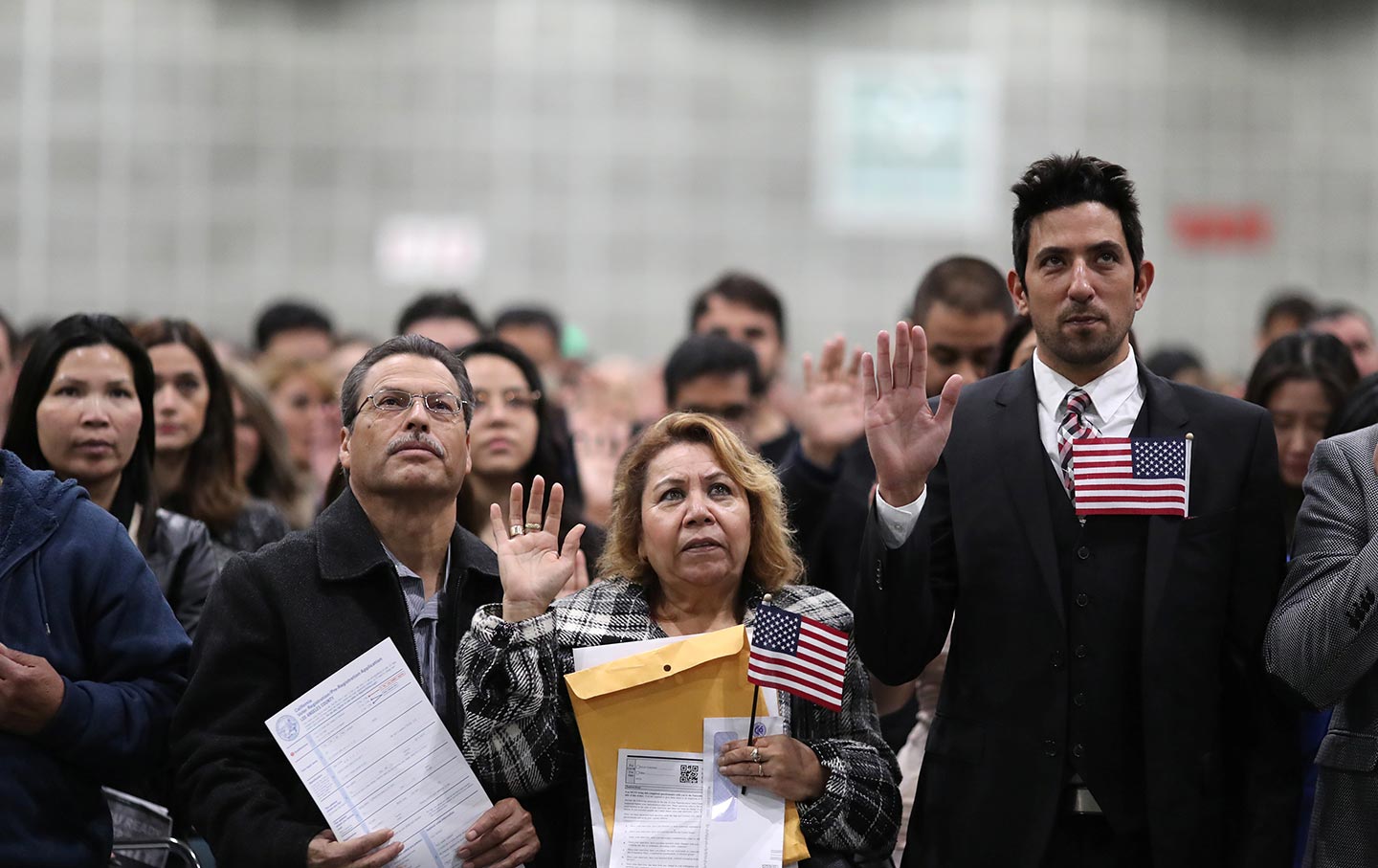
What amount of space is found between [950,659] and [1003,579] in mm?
221

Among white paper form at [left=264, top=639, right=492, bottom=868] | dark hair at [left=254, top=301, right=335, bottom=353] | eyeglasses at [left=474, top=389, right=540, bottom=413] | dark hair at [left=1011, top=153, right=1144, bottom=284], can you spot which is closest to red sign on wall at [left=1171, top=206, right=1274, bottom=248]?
dark hair at [left=254, top=301, right=335, bottom=353]

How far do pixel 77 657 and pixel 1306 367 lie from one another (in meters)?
3.51

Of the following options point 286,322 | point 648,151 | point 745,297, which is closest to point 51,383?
point 745,297

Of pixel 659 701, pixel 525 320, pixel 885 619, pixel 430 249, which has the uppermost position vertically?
pixel 430 249

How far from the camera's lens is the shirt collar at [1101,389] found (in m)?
3.45

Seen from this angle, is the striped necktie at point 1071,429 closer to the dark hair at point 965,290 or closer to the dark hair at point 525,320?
the dark hair at point 965,290

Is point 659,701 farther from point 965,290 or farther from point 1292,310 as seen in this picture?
point 1292,310

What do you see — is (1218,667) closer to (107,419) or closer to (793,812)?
(793,812)

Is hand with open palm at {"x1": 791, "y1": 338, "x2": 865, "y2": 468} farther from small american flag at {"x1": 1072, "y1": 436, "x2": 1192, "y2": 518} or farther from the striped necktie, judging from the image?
small american flag at {"x1": 1072, "y1": 436, "x2": 1192, "y2": 518}

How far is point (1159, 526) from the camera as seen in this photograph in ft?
10.8

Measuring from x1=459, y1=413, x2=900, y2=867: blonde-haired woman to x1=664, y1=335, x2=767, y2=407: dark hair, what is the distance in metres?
1.69

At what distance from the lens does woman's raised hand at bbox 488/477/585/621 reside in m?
3.47

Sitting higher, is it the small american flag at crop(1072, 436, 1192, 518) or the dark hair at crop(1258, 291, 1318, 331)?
the dark hair at crop(1258, 291, 1318, 331)

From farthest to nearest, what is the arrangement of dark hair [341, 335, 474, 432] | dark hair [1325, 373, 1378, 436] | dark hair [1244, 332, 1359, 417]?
dark hair [1244, 332, 1359, 417], dark hair [1325, 373, 1378, 436], dark hair [341, 335, 474, 432]
